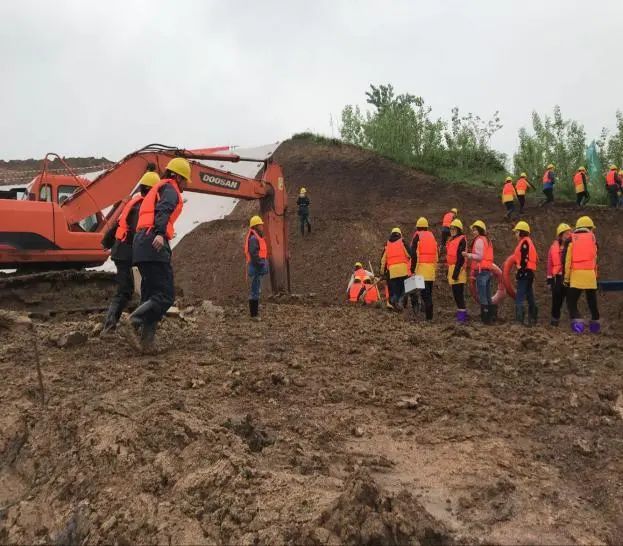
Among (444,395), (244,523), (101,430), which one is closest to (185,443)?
(101,430)

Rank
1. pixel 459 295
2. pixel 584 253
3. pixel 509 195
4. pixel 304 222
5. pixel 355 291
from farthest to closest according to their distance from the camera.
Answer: pixel 304 222 < pixel 509 195 < pixel 355 291 < pixel 459 295 < pixel 584 253

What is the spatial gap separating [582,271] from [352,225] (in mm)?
11737

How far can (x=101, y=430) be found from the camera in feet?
11.4

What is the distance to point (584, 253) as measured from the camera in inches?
331

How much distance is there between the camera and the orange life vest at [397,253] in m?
10.1

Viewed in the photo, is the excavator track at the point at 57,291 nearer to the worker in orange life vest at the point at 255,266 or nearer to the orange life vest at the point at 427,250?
the worker in orange life vest at the point at 255,266

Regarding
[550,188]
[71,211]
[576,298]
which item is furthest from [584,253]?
[550,188]

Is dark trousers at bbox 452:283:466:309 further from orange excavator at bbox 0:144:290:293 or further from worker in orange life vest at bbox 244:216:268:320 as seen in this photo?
orange excavator at bbox 0:144:290:293

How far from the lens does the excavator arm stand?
9.38 meters

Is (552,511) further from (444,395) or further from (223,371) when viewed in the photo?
(223,371)

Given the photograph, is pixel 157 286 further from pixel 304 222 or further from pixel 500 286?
pixel 304 222

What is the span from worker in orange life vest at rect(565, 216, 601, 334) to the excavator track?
7.26 metres

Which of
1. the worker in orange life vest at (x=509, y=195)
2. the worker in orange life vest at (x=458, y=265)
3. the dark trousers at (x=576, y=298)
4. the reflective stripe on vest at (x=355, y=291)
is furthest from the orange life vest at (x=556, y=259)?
the worker in orange life vest at (x=509, y=195)

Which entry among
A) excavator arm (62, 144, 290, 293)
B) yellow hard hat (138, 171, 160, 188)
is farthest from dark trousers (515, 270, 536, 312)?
yellow hard hat (138, 171, 160, 188)
